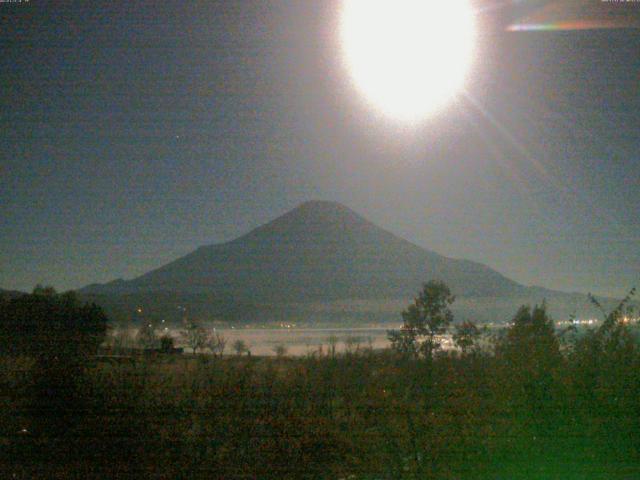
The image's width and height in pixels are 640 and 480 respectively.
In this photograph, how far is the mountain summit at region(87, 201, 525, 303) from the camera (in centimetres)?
5653

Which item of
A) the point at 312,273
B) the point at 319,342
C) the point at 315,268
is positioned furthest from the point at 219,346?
the point at 315,268

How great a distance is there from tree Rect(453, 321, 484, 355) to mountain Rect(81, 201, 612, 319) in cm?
1695

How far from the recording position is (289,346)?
19219 mm

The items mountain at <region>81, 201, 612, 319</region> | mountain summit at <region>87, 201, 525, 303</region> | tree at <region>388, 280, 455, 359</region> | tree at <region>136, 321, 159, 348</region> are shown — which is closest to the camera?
tree at <region>388, 280, 455, 359</region>

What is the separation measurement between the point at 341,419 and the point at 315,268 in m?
95.1

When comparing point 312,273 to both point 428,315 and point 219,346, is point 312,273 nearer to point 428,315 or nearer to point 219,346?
point 428,315

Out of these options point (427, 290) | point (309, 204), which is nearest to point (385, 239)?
point (309, 204)

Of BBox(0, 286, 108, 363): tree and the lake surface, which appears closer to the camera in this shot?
BBox(0, 286, 108, 363): tree

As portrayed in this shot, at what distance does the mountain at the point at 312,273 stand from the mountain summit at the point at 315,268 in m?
0.13

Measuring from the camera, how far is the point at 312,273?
324 ft

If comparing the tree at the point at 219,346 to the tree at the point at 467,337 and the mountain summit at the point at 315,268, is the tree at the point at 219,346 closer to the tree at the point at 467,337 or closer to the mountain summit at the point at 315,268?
the tree at the point at 467,337

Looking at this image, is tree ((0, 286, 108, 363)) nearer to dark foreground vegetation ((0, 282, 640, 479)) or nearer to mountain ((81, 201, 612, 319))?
dark foreground vegetation ((0, 282, 640, 479))

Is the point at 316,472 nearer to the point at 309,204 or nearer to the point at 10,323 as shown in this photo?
the point at 10,323

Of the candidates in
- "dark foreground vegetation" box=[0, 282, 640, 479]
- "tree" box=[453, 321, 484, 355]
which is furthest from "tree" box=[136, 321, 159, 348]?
"dark foreground vegetation" box=[0, 282, 640, 479]
